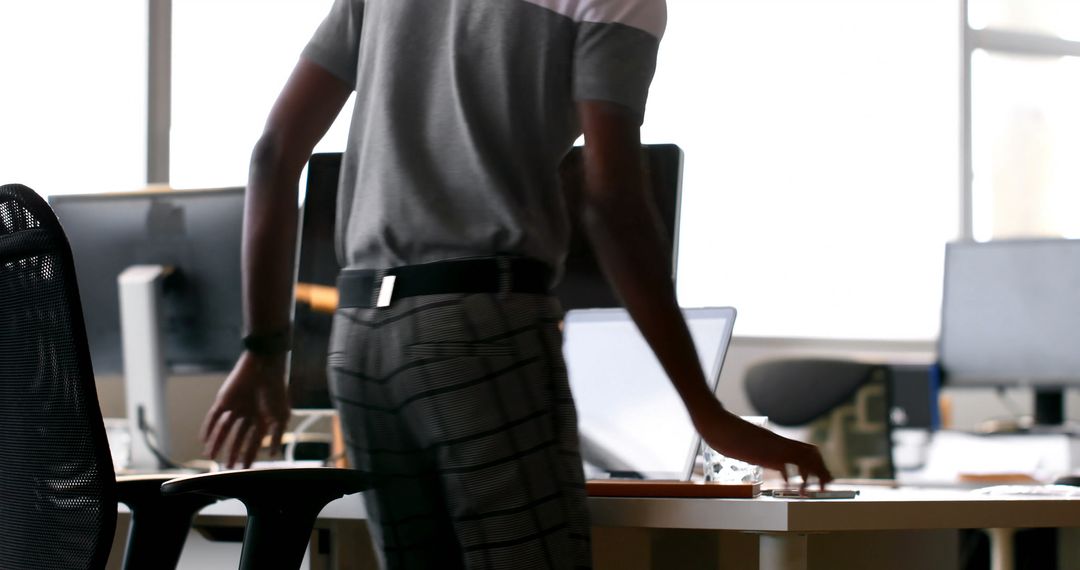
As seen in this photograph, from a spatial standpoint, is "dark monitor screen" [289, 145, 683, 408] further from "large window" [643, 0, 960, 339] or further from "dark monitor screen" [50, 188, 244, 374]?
"large window" [643, 0, 960, 339]

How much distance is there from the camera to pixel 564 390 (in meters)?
1.17

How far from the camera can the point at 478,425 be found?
1121 mm

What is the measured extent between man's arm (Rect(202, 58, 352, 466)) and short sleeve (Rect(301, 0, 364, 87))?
0.01m

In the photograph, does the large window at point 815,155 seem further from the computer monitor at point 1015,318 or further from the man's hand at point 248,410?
the man's hand at point 248,410

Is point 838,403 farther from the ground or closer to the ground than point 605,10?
closer to the ground

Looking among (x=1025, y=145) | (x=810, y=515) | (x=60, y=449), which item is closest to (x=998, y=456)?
(x=810, y=515)

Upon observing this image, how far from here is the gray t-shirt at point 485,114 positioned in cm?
116

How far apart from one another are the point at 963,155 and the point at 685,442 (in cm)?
393

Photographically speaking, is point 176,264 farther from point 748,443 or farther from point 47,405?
point 748,443

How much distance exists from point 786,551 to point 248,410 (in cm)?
61

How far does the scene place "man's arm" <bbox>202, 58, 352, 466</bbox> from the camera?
1352 mm

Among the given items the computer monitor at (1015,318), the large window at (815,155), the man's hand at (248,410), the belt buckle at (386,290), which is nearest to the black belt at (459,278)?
the belt buckle at (386,290)

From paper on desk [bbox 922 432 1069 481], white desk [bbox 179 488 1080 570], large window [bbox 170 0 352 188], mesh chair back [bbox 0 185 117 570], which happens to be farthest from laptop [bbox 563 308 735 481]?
large window [bbox 170 0 352 188]

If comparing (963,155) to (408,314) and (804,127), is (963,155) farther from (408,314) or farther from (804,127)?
(408,314)
